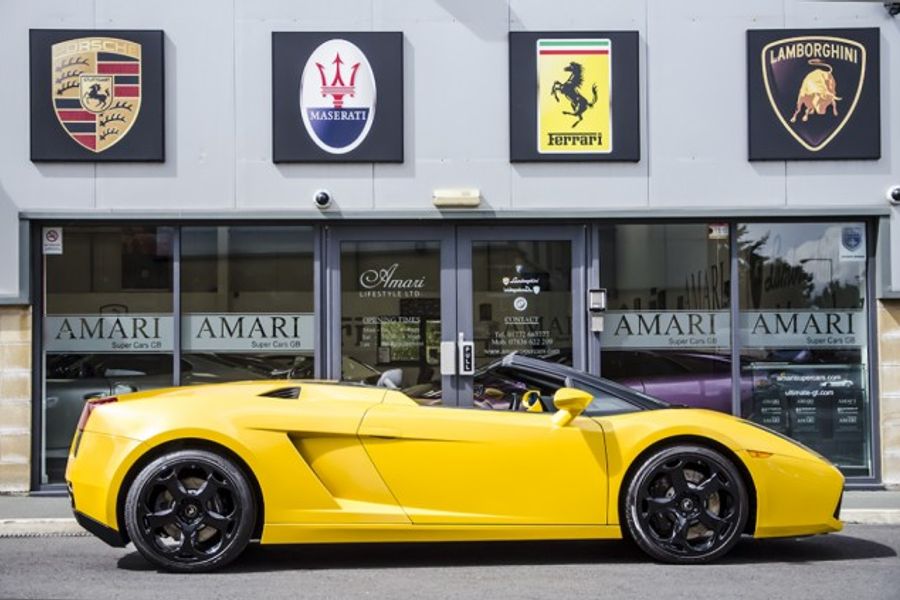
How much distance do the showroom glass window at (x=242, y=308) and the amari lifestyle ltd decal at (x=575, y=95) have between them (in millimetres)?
2208

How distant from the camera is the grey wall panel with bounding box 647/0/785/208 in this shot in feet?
31.1

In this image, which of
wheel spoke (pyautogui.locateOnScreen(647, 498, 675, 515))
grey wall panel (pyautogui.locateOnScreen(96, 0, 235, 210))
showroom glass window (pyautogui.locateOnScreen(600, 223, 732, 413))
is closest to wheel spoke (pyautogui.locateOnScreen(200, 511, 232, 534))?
wheel spoke (pyautogui.locateOnScreen(647, 498, 675, 515))

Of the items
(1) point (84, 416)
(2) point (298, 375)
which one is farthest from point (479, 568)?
(2) point (298, 375)

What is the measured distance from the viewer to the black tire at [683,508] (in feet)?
20.0

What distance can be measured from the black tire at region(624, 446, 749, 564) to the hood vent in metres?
1.96

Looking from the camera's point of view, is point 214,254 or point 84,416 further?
point 214,254

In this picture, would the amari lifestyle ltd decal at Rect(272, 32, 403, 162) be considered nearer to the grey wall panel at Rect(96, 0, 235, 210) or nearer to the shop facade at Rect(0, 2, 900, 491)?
the shop facade at Rect(0, 2, 900, 491)

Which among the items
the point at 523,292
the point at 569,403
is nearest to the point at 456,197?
the point at 523,292

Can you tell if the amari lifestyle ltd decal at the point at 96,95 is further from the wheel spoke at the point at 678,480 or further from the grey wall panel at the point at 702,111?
the wheel spoke at the point at 678,480

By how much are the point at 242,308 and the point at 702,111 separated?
4285mm

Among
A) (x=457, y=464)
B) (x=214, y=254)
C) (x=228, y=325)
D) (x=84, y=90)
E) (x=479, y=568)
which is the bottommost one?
(x=479, y=568)

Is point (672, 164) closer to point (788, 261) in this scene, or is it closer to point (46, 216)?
point (788, 261)

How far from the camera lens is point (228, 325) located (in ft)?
31.0

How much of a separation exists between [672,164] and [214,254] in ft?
13.1
